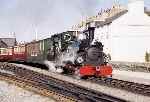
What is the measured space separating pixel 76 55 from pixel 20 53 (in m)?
20.3

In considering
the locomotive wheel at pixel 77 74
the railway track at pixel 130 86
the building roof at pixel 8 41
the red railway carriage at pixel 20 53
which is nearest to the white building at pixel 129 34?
the red railway carriage at pixel 20 53

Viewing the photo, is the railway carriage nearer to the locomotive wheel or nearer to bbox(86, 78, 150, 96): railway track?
the locomotive wheel

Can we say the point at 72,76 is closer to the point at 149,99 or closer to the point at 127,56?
the point at 149,99

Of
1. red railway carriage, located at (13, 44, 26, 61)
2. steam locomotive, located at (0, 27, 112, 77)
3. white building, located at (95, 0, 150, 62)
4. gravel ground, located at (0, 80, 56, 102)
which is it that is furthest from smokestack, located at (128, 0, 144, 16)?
gravel ground, located at (0, 80, 56, 102)

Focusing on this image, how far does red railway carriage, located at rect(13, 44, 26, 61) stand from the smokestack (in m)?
17.7

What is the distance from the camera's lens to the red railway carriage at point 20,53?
42234 millimetres

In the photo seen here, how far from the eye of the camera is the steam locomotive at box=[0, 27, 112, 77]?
79.2 ft

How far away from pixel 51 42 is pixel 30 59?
9279 mm

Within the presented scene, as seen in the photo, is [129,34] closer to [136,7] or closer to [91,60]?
[136,7]

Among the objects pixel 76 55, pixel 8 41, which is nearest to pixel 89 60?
pixel 76 55

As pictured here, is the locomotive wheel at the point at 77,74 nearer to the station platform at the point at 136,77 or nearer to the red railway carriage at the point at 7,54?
the station platform at the point at 136,77

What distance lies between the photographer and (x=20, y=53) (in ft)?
145

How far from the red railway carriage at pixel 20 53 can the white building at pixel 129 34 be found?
44.4 feet

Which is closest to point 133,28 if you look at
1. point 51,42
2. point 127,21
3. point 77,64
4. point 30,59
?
point 127,21
